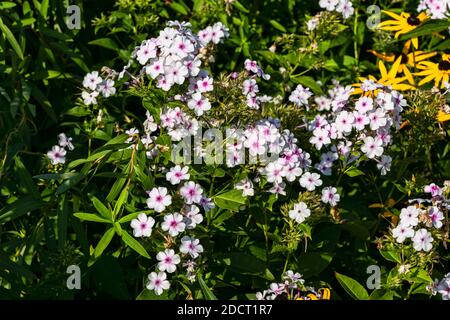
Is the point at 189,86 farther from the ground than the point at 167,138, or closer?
farther from the ground

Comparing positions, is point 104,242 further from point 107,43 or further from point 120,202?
point 107,43

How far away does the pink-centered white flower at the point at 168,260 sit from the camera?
7.96 feet

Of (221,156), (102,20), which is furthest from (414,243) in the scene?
(102,20)

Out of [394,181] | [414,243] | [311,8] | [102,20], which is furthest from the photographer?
[311,8]

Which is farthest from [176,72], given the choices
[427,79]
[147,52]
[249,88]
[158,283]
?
[427,79]

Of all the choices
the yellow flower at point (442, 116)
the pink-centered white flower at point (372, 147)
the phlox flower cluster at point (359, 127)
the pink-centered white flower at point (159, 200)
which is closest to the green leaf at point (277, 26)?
the phlox flower cluster at point (359, 127)

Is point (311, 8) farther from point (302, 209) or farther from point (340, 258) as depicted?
point (302, 209)

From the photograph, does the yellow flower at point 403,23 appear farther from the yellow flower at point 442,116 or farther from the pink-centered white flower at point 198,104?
the pink-centered white flower at point 198,104

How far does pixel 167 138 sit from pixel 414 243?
0.77 m

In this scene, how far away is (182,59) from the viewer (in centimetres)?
248

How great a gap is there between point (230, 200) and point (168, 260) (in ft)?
0.83

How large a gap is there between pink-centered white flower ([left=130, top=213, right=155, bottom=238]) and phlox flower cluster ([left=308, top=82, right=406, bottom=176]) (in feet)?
2.00

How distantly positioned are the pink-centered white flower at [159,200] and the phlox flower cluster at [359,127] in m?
0.55

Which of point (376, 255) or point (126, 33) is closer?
point (376, 255)
